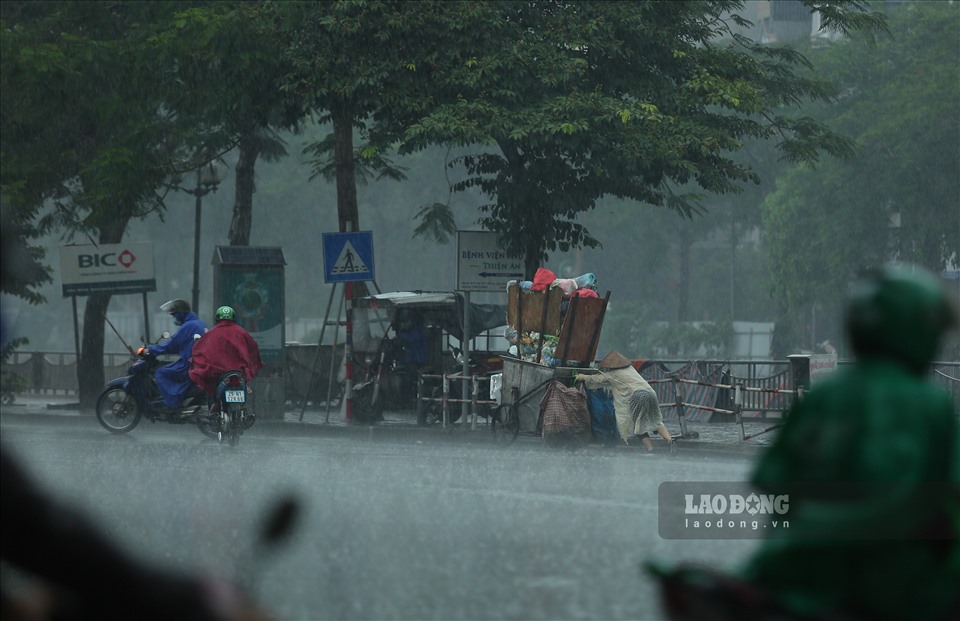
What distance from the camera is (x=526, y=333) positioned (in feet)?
65.1

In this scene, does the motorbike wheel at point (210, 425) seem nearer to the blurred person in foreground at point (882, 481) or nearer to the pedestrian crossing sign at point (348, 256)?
the pedestrian crossing sign at point (348, 256)

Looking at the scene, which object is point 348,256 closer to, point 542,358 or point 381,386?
point 381,386

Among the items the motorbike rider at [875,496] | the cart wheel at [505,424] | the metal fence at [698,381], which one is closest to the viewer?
the motorbike rider at [875,496]

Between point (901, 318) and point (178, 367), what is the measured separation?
16.9m

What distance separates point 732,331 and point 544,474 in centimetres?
4877

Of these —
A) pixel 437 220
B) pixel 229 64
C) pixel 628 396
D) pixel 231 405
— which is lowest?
pixel 231 405

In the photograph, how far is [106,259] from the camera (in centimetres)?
2553

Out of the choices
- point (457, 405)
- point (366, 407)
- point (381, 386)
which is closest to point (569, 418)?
point (457, 405)

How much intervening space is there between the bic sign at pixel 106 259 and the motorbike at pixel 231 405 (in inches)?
299

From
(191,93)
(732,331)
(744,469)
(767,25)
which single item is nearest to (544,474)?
(744,469)

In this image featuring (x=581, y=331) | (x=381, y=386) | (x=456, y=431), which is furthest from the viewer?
(x=381, y=386)

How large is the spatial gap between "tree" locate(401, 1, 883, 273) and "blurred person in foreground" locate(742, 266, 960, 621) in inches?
702

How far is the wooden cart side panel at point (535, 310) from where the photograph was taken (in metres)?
19.4

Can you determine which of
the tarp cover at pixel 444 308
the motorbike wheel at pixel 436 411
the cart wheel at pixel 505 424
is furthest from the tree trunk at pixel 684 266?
the cart wheel at pixel 505 424
